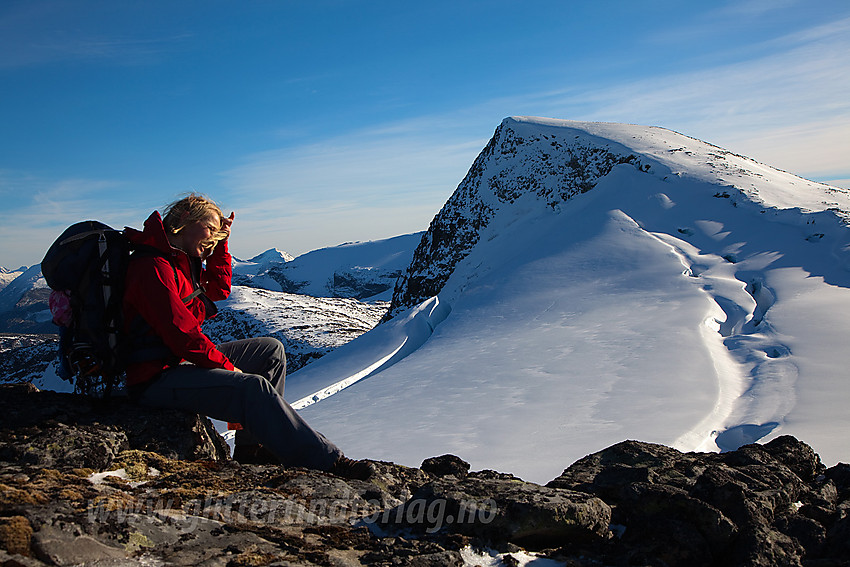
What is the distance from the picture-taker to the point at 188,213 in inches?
185

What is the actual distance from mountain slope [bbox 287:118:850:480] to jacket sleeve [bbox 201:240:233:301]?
3404 mm

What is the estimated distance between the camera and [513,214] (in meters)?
28.2

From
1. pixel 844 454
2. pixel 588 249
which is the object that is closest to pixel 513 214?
pixel 588 249

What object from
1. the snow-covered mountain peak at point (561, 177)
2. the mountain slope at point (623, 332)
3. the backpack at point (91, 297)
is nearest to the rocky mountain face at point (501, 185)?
the snow-covered mountain peak at point (561, 177)

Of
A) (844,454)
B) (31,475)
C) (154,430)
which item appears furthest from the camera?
(844,454)

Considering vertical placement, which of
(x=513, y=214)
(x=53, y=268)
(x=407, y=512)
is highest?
(x=513, y=214)

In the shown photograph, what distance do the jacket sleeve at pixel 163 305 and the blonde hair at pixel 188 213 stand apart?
39cm

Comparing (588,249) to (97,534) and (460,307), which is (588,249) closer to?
(460,307)

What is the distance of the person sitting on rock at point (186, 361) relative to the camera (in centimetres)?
435

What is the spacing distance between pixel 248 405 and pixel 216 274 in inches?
57.2

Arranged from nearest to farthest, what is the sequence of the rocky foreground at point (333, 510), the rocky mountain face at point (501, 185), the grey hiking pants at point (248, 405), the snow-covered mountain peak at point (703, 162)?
the rocky foreground at point (333, 510), the grey hiking pants at point (248, 405), the snow-covered mountain peak at point (703, 162), the rocky mountain face at point (501, 185)

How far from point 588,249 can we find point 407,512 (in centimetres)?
1593

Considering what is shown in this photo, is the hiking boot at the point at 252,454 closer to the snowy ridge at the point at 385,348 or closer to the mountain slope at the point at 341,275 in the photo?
the snowy ridge at the point at 385,348

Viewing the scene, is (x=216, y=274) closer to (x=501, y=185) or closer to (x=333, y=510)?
(x=333, y=510)
